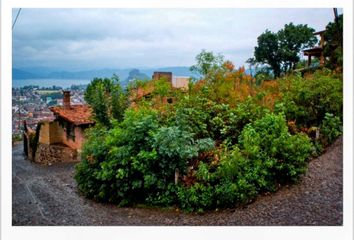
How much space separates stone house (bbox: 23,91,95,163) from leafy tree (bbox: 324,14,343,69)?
651cm

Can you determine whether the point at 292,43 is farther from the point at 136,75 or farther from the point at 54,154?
the point at 54,154

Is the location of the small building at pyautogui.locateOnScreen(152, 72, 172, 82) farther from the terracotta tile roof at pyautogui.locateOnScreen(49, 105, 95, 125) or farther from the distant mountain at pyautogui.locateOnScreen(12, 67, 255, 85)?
the terracotta tile roof at pyautogui.locateOnScreen(49, 105, 95, 125)

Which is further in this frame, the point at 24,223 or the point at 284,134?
the point at 284,134

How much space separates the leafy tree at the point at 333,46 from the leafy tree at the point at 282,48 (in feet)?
1.39

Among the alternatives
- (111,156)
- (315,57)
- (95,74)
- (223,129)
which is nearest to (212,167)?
(223,129)

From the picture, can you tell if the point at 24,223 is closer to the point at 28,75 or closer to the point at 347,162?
the point at 28,75

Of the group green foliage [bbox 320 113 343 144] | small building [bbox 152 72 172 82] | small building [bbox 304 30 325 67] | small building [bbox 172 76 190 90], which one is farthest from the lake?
small building [bbox 304 30 325 67]

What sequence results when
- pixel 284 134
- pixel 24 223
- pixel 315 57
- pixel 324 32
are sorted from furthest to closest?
pixel 315 57
pixel 324 32
pixel 284 134
pixel 24 223

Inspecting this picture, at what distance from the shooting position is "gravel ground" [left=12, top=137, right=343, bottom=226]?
5.35m

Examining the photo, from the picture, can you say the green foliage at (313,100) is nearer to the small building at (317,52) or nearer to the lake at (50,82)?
the small building at (317,52)

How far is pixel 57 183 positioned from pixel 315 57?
7.02 m

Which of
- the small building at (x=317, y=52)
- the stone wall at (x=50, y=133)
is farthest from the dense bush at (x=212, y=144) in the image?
the stone wall at (x=50, y=133)

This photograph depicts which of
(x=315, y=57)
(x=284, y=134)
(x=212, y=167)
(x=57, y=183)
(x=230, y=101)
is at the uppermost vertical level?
(x=315, y=57)
